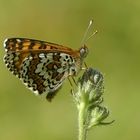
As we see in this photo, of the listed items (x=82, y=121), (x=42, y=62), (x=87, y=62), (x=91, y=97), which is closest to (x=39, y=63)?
(x=42, y=62)

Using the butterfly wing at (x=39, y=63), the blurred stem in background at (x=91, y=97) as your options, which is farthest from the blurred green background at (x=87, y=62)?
the blurred stem in background at (x=91, y=97)

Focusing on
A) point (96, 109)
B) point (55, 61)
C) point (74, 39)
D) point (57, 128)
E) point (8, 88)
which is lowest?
point (96, 109)

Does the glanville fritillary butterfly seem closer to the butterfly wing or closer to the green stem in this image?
the butterfly wing

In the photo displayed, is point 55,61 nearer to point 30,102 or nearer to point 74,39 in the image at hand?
point 30,102

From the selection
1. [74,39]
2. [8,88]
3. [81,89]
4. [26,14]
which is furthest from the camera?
[26,14]

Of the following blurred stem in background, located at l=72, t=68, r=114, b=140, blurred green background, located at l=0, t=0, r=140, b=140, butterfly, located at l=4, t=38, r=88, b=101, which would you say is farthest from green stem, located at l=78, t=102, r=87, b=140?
blurred green background, located at l=0, t=0, r=140, b=140

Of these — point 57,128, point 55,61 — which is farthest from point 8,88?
point 55,61
